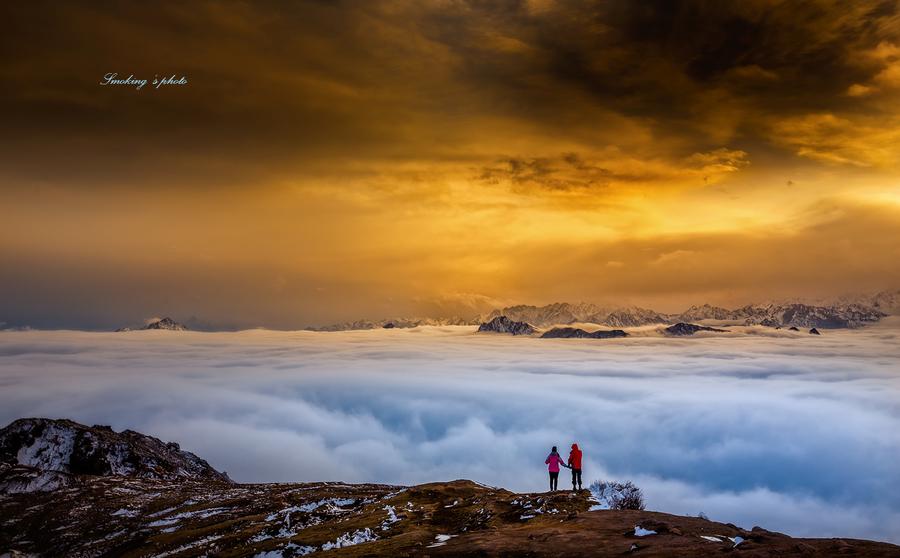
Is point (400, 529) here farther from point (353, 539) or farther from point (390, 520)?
point (390, 520)

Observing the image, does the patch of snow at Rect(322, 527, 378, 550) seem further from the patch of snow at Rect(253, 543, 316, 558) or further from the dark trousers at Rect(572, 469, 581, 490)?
the dark trousers at Rect(572, 469, 581, 490)

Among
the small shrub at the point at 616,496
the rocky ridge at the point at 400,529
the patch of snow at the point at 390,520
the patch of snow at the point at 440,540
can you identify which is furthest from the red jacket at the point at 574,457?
the patch of snow at the point at 390,520

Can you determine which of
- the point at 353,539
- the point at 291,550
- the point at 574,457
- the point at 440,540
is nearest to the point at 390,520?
the point at 353,539

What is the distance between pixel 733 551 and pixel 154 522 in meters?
138

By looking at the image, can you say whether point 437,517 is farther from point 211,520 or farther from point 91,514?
point 91,514

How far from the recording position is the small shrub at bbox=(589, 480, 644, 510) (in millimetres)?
66731

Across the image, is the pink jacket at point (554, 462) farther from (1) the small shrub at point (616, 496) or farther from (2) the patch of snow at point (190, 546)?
(2) the patch of snow at point (190, 546)

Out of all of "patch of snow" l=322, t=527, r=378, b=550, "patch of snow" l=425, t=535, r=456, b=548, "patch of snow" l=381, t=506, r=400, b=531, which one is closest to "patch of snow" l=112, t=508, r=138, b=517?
"patch of snow" l=381, t=506, r=400, b=531

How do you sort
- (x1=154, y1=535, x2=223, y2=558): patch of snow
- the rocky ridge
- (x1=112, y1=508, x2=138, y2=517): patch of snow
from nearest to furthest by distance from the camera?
the rocky ridge → (x1=154, y1=535, x2=223, y2=558): patch of snow → (x1=112, y1=508, x2=138, y2=517): patch of snow

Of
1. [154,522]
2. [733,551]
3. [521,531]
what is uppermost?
[733,551]

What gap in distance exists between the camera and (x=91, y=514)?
15862 centimetres

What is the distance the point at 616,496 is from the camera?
225 ft

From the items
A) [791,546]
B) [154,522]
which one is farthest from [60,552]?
[791,546]

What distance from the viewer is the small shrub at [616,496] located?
6673 cm
